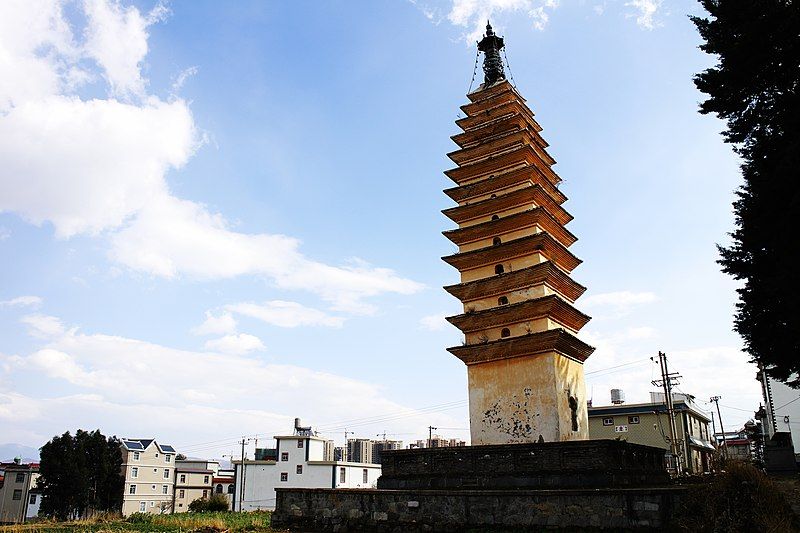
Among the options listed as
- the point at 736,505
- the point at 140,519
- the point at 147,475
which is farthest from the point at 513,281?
the point at 147,475

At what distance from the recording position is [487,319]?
23344 millimetres

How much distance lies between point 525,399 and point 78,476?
42532 millimetres

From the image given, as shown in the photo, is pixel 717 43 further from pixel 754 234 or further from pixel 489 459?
pixel 489 459

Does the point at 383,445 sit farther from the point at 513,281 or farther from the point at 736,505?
the point at 736,505

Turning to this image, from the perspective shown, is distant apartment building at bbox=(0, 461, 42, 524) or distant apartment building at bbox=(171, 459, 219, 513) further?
distant apartment building at bbox=(171, 459, 219, 513)

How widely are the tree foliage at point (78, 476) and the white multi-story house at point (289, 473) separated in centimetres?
1070

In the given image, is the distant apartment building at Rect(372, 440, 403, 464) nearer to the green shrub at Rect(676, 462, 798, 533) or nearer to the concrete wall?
the concrete wall

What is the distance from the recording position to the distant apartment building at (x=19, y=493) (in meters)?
55.2

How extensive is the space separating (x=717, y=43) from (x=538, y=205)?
1275 cm

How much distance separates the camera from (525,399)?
21.7 metres

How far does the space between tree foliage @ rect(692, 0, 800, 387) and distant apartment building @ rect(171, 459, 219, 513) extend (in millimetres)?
63409

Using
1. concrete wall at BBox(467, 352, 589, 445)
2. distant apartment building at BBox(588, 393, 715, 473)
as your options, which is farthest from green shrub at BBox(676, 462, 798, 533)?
distant apartment building at BBox(588, 393, 715, 473)

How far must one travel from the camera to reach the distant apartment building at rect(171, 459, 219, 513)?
211 ft

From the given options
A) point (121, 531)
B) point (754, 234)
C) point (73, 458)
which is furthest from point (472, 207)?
point (73, 458)
